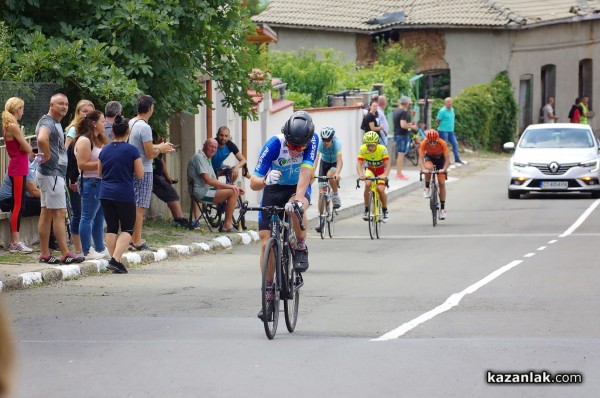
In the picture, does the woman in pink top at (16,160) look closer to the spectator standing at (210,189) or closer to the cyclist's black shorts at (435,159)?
the spectator standing at (210,189)

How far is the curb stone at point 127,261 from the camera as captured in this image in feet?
40.2

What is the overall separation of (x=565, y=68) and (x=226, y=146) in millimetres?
32387

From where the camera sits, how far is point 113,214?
1360 cm

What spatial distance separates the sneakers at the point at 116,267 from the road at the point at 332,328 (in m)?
0.16

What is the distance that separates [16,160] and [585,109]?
36.3 meters

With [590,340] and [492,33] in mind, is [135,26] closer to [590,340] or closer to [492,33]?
[590,340]

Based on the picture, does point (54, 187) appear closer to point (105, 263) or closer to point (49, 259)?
point (49, 259)

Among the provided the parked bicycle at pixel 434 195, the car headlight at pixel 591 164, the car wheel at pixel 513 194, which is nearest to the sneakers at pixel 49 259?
the parked bicycle at pixel 434 195

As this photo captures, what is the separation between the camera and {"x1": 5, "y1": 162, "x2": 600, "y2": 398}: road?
24.0 ft

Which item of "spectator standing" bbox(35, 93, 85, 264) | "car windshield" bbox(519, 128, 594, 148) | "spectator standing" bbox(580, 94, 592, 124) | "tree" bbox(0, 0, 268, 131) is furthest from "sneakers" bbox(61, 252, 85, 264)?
"spectator standing" bbox(580, 94, 592, 124)

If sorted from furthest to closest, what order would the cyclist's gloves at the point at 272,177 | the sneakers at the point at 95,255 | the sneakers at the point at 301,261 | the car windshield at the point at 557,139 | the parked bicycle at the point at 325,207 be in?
the car windshield at the point at 557,139
the parked bicycle at the point at 325,207
the sneakers at the point at 95,255
the sneakers at the point at 301,261
the cyclist's gloves at the point at 272,177

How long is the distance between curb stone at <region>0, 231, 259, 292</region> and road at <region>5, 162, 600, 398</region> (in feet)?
0.74

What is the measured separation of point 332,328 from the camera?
9633 mm

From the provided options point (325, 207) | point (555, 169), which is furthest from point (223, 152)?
point (555, 169)
